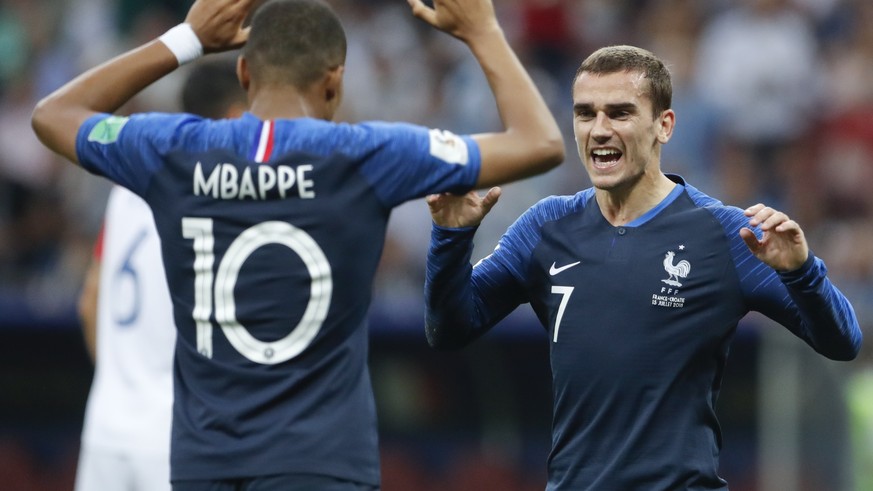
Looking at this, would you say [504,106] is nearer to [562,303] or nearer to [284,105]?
[284,105]

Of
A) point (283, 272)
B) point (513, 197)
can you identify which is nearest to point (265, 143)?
point (283, 272)

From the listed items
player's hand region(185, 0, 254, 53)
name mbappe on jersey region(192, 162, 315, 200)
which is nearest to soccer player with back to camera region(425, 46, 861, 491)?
name mbappe on jersey region(192, 162, 315, 200)

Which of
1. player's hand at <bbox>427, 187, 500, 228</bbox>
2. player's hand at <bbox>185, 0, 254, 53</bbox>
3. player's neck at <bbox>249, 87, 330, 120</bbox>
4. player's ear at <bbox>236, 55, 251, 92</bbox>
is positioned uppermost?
player's hand at <bbox>185, 0, 254, 53</bbox>

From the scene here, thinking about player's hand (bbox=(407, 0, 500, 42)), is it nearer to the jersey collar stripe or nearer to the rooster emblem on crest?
the jersey collar stripe

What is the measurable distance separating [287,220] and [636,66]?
4.77ft

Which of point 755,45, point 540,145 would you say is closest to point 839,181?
point 755,45

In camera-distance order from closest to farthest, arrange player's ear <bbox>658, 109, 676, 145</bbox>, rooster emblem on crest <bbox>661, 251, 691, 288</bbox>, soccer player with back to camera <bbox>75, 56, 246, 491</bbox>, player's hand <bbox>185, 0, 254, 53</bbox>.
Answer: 1. player's hand <bbox>185, 0, 254, 53</bbox>
2. rooster emblem on crest <bbox>661, 251, 691, 288</bbox>
3. player's ear <bbox>658, 109, 676, 145</bbox>
4. soccer player with back to camera <bbox>75, 56, 246, 491</bbox>

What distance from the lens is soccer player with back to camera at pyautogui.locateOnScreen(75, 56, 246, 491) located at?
586 cm

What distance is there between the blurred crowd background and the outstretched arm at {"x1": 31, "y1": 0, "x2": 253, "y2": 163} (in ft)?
18.2

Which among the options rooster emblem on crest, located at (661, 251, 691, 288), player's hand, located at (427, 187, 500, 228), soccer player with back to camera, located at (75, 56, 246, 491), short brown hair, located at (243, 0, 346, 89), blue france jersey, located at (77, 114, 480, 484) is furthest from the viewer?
soccer player with back to camera, located at (75, 56, 246, 491)

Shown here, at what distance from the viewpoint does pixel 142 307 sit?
5.91 m

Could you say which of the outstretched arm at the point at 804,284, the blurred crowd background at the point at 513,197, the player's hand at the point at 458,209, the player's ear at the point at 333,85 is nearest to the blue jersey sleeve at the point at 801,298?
the outstretched arm at the point at 804,284

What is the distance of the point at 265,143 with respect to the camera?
4246 mm

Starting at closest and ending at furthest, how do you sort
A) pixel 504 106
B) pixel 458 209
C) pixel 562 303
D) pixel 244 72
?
pixel 504 106, pixel 244 72, pixel 458 209, pixel 562 303
